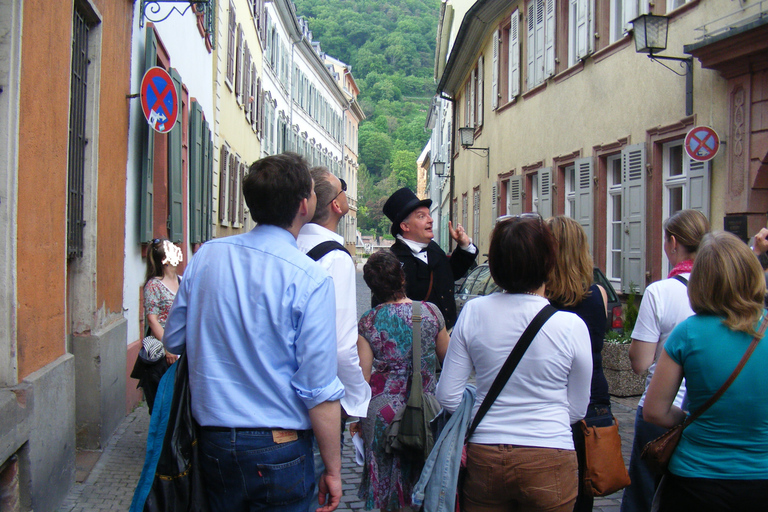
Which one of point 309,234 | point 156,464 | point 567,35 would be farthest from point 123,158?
point 567,35

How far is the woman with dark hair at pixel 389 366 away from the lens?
143 inches

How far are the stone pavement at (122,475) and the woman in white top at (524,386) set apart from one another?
2200 mm

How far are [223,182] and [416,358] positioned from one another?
44.9 feet

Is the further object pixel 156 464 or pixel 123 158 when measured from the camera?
pixel 123 158

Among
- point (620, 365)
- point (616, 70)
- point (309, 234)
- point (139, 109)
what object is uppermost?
point (616, 70)

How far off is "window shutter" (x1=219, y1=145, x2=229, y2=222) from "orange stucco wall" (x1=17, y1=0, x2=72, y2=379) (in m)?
11.4

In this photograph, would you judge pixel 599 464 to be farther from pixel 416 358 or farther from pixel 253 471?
pixel 253 471

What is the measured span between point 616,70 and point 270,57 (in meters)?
17.7

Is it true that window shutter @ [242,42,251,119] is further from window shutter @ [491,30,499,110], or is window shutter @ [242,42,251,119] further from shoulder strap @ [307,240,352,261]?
shoulder strap @ [307,240,352,261]

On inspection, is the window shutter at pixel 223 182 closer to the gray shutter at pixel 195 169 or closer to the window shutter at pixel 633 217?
the gray shutter at pixel 195 169

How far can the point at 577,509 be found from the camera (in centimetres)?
342

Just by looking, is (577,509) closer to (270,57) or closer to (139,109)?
(139,109)

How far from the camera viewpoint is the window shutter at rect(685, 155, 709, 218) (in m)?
9.32

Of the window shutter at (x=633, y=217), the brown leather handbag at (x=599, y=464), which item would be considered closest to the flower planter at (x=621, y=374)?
the window shutter at (x=633, y=217)
